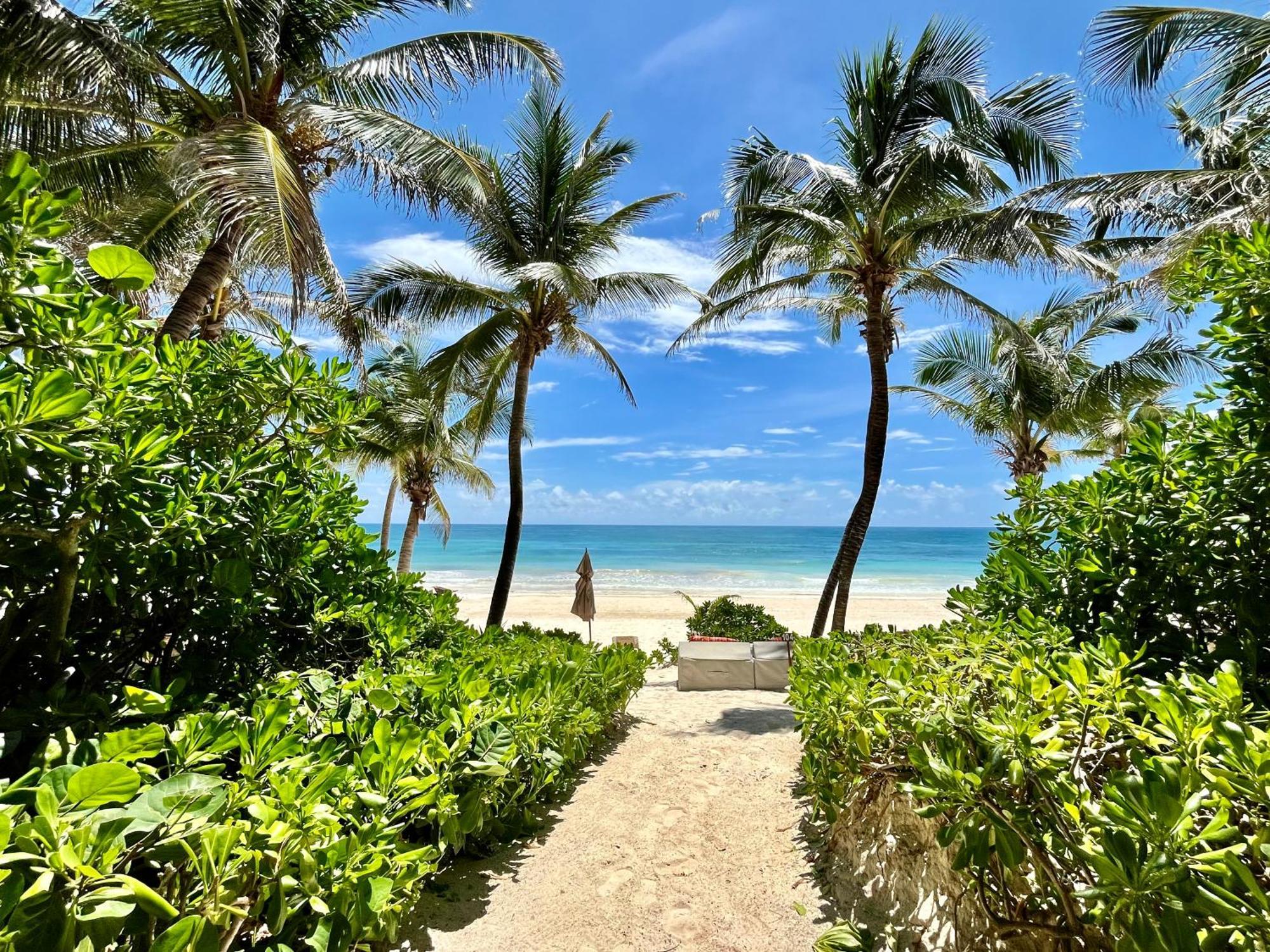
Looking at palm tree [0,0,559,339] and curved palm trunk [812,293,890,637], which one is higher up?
palm tree [0,0,559,339]

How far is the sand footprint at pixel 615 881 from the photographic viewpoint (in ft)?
9.12

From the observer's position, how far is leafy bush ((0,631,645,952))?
38.4 inches

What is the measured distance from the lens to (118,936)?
1.16 metres

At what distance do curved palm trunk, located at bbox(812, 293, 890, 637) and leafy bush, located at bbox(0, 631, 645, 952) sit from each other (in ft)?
23.5

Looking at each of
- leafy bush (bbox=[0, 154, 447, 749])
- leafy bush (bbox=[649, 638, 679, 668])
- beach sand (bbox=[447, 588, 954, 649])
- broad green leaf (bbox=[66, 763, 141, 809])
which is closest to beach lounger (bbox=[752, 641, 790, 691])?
leafy bush (bbox=[649, 638, 679, 668])

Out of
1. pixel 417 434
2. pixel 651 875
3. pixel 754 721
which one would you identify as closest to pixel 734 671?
pixel 754 721

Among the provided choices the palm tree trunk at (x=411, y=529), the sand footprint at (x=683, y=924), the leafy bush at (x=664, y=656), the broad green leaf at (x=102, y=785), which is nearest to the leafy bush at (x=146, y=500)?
the broad green leaf at (x=102, y=785)

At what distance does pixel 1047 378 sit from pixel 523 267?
1081 centimetres

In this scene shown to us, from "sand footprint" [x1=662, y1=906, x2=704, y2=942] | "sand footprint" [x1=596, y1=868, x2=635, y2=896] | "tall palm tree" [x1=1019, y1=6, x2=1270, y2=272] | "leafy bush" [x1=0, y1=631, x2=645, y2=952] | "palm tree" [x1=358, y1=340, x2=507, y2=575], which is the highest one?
"tall palm tree" [x1=1019, y1=6, x2=1270, y2=272]

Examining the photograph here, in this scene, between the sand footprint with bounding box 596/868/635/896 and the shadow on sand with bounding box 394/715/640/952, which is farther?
the sand footprint with bounding box 596/868/635/896

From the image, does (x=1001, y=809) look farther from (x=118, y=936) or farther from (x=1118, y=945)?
(x=118, y=936)

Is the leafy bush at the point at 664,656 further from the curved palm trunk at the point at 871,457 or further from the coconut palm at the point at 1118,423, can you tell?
the coconut palm at the point at 1118,423

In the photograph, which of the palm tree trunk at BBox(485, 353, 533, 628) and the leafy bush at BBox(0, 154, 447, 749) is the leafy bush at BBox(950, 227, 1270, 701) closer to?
the leafy bush at BBox(0, 154, 447, 749)

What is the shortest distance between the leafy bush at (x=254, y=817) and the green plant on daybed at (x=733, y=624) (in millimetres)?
8191
